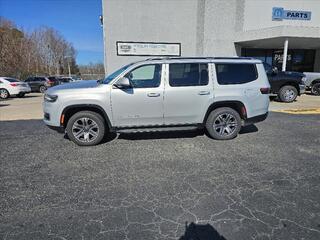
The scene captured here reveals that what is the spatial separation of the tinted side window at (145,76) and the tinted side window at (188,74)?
1.05ft

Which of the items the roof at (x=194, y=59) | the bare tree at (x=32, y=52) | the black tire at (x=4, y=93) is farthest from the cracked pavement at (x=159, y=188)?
the bare tree at (x=32, y=52)

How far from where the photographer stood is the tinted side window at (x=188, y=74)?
5.66m

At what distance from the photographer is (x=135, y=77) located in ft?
18.6

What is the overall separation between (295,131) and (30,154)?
22.1 feet

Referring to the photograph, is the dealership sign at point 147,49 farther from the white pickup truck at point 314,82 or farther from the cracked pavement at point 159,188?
the cracked pavement at point 159,188

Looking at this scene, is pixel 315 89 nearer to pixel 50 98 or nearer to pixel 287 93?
pixel 287 93

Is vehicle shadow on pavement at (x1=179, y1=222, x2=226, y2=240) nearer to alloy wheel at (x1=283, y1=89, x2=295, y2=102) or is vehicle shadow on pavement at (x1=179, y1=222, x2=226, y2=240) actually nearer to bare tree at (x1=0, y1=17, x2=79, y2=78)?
alloy wheel at (x1=283, y1=89, x2=295, y2=102)

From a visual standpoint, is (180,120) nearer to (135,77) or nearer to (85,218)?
(135,77)

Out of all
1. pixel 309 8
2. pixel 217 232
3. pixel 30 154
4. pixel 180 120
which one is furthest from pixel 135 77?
pixel 309 8

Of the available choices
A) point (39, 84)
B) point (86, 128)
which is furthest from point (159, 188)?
point (39, 84)

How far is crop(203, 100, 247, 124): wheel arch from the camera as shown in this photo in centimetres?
593

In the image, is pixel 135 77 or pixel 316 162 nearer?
pixel 316 162

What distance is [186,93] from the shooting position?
18.6 feet

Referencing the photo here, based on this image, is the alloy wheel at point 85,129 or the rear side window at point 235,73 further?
the rear side window at point 235,73
